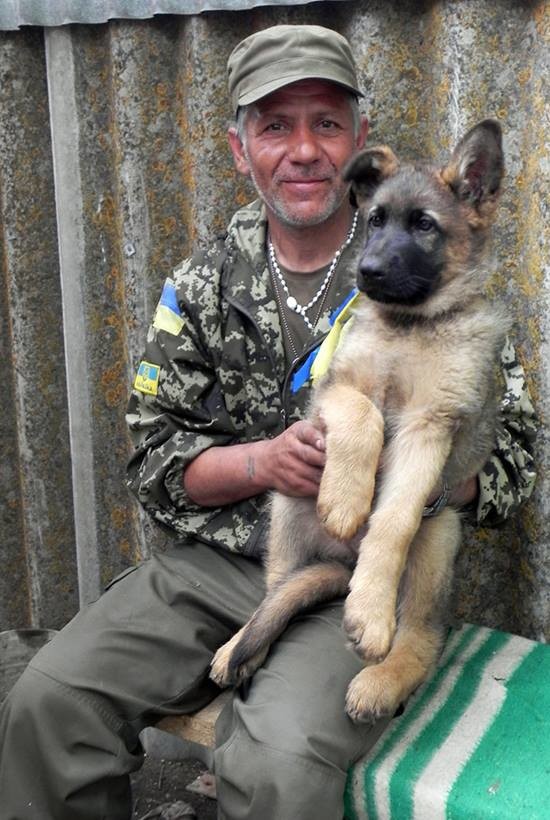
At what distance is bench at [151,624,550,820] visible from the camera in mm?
2621

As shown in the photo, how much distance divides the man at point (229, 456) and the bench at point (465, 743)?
102 millimetres

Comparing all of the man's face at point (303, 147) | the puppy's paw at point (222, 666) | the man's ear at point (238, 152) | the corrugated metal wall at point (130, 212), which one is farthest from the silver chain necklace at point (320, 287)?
the puppy's paw at point (222, 666)

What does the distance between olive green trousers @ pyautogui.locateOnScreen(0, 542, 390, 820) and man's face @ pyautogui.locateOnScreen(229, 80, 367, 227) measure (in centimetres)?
117

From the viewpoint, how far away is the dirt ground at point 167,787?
3838 millimetres

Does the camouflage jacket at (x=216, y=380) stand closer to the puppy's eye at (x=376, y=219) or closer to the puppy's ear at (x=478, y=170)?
the puppy's eye at (x=376, y=219)

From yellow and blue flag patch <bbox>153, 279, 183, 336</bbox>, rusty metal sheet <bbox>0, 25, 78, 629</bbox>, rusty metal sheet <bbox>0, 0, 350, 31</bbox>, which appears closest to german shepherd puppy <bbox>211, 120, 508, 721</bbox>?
yellow and blue flag patch <bbox>153, 279, 183, 336</bbox>

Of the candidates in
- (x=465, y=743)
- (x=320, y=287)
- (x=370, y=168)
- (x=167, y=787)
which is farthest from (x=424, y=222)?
(x=167, y=787)

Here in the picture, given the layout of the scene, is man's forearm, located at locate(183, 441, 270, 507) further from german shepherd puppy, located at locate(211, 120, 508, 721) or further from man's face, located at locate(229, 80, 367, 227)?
man's face, located at locate(229, 80, 367, 227)

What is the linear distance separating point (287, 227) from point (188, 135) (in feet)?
2.11

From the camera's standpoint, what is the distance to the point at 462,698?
304 centimetres

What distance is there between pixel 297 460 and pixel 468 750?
2.97 feet

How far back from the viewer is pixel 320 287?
351 cm

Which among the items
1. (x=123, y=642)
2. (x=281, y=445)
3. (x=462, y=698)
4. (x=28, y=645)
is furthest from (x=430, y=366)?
(x=28, y=645)

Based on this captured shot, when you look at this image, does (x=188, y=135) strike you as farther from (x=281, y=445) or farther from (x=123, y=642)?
(x=123, y=642)
